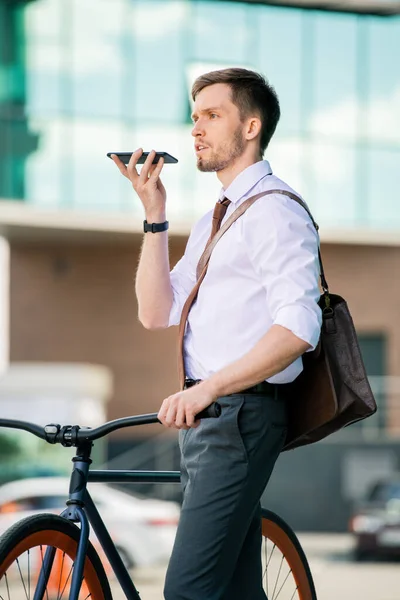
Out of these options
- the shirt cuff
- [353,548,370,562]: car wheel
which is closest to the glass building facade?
[353,548,370,562]: car wheel

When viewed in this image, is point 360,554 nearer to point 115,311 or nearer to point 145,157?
point 115,311

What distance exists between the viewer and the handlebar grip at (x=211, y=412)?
317 cm

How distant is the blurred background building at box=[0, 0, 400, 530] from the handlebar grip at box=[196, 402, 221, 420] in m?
20.9

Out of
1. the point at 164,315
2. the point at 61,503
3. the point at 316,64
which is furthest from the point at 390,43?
the point at 164,315

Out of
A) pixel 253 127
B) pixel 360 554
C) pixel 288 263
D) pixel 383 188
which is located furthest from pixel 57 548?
pixel 383 188

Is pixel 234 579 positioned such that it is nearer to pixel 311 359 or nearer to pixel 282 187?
pixel 311 359

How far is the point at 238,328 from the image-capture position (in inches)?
132

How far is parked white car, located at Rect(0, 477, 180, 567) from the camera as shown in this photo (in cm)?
1566

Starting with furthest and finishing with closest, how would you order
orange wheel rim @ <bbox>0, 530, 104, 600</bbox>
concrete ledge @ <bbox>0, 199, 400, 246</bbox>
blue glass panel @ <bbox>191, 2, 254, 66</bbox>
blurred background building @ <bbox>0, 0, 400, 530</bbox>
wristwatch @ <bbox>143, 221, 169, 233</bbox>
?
blue glass panel @ <bbox>191, 2, 254, 66</bbox>
blurred background building @ <bbox>0, 0, 400, 530</bbox>
concrete ledge @ <bbox>0, 199, 400, 246</bbox>
wristwatch @ <bbox>143, 221, 169, 233</bbox>
orange wheel rim @ <bbox>0, 530, 104, 600</bbox>

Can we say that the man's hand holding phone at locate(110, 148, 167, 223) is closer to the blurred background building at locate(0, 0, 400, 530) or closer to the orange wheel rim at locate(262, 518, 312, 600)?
the orange wheel rim at locate(262, 518, 312, 600)

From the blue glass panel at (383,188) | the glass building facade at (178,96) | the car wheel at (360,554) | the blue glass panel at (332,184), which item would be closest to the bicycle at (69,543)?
the car wheel at (360,554)

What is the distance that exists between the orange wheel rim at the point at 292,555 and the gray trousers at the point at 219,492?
72 centimetres

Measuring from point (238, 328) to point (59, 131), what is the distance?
878 inches

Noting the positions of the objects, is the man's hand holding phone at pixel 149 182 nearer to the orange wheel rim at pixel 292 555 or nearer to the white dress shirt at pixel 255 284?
the white dress shirt at pixel 255 284
